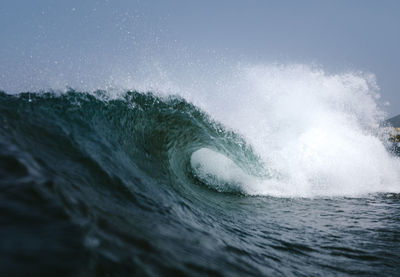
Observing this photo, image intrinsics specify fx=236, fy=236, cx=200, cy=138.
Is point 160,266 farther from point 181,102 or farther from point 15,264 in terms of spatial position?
point 181,102

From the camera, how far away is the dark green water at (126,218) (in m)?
1.17

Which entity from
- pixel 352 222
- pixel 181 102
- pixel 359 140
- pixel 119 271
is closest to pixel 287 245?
pixel 352 222

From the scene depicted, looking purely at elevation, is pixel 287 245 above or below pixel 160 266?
above

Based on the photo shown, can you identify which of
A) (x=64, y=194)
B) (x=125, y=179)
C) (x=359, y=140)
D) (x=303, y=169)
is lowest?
(x=64, y=194)

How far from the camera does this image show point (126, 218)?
191 centimetres

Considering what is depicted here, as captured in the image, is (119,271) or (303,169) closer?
(119,271)

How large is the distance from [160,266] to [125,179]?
176 centimetres

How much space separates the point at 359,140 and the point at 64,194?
12.2 meters

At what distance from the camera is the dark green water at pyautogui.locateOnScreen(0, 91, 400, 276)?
1.17m

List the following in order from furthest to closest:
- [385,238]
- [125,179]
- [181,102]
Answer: [181,102], [385,238], [125,179]

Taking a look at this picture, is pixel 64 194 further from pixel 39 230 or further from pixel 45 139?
pixel 45 139

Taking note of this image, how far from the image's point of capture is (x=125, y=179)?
296 centimetres

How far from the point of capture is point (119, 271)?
1.13m

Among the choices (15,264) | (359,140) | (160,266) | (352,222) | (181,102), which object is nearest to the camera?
(15,264)
